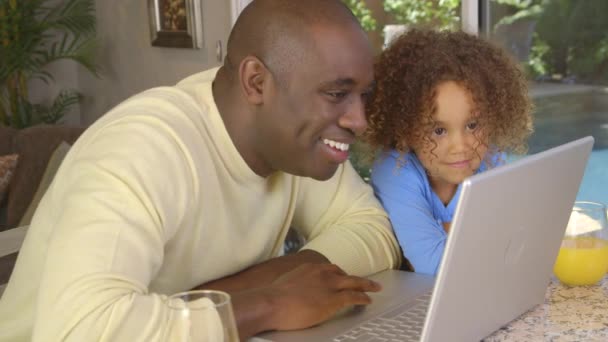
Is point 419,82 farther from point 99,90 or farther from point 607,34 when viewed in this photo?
point 99,90

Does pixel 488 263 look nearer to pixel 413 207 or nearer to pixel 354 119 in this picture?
pixel 354 119

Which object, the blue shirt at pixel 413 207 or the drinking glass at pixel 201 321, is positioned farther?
the blue shirt at pixel 413 207

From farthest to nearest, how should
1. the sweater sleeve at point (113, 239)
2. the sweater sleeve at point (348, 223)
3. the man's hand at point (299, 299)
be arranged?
1. the sweater sleeve at point (348, 223)
2. the man's hand at point (299, 299)
3. the sweater sleeve at point (113, 239)

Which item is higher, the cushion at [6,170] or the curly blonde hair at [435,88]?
the curly blonde hair at [435,88]

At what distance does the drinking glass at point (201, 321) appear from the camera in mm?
958

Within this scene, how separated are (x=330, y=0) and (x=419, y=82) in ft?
1.29

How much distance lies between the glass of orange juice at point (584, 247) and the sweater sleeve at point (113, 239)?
25.4 inches

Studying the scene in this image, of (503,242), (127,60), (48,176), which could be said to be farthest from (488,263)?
(127,60)

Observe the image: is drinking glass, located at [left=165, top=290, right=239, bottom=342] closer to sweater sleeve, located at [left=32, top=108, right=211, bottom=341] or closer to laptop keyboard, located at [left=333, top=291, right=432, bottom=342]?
sweater sleeve, located at [left=32, top=108, right=211, bottom=341]

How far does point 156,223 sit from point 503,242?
0.48 metres

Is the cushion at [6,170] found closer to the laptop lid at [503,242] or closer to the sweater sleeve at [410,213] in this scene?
the sweater sleeve at [410,213]

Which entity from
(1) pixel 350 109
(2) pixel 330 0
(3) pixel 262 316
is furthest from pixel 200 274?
(2) pixel 330 0

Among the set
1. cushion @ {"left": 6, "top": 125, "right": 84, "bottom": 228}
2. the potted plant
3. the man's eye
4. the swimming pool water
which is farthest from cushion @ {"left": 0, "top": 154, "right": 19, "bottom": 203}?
the man's eye

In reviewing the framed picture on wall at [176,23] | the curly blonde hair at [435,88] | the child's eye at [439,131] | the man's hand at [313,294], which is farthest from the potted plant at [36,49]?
the man's hand at [313,294]
